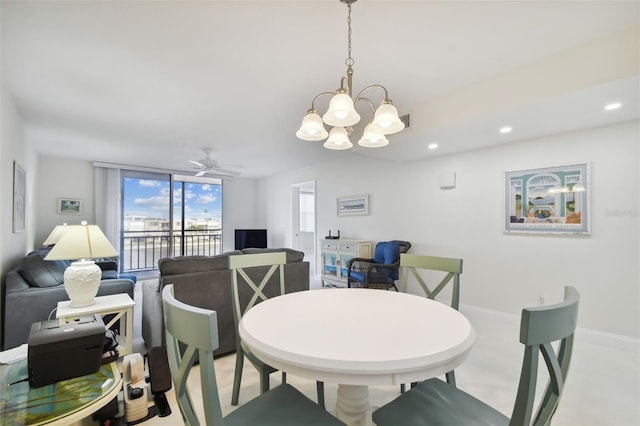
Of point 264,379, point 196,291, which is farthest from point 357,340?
point 196,291

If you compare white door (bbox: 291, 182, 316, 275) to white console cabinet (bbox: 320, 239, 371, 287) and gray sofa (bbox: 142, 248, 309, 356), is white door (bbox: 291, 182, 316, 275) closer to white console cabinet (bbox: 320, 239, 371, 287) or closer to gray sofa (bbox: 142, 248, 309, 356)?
white console cabinet (bbox: 320, 239, 371, 287)

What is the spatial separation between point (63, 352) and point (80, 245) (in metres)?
1.06

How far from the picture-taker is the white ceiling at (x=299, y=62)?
1705 mm

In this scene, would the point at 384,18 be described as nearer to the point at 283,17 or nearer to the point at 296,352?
the point at 283,17

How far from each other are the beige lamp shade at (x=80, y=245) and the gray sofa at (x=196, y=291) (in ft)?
1.35

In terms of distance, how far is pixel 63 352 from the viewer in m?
1.16

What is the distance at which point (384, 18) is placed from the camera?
68.5 inches

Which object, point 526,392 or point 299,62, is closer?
point 526,392

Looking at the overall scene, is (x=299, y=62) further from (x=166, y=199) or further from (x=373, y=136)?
(x=166, y=199)

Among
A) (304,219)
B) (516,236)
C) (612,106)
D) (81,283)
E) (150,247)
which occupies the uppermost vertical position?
(612,106)

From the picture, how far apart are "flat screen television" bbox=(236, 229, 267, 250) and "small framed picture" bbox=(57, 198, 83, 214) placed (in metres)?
3.13

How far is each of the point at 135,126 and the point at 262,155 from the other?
206cm

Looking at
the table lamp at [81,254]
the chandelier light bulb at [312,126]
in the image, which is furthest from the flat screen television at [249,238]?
the chandelier light bulb at [312,126]

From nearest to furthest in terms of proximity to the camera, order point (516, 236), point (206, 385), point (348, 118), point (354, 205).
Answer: point (206, 385), point (348, 118), point (516, 236), point (354, 205)
